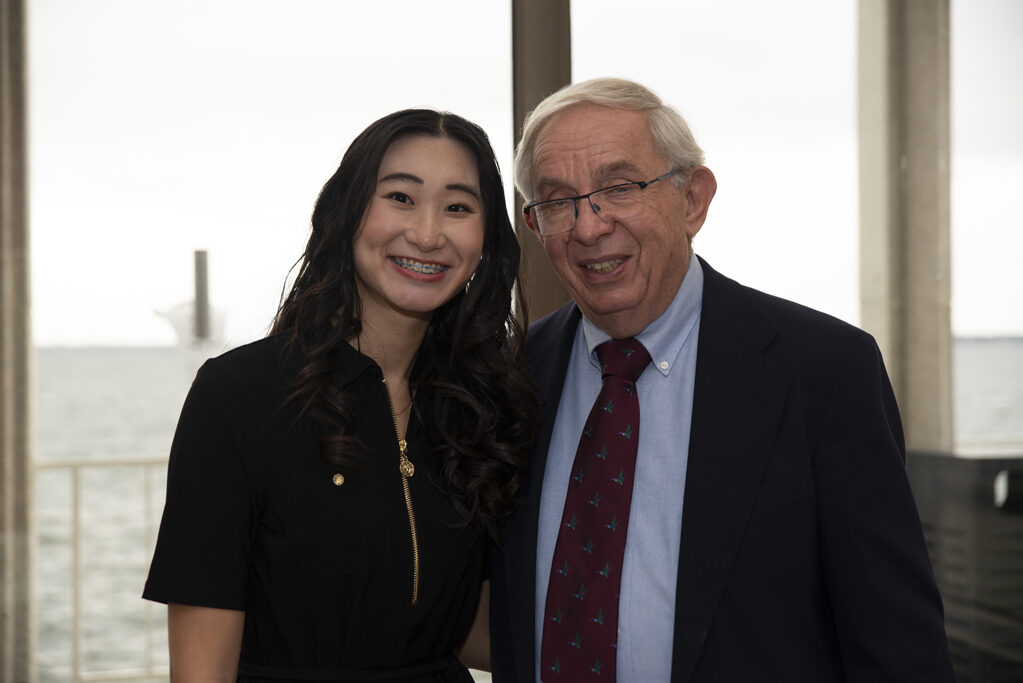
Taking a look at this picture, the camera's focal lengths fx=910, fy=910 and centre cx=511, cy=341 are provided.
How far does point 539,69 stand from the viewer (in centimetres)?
231

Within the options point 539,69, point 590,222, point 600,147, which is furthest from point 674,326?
point 539,69

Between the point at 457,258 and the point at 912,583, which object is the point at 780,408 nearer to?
the point at 912,583

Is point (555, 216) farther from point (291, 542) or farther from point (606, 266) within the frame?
point (291, 542)

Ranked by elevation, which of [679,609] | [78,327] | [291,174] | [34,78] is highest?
[34,78]

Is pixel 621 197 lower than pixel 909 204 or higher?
lower

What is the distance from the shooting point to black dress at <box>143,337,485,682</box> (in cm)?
139

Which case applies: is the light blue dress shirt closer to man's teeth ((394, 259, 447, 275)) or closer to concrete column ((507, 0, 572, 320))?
man's teeth ((394, 259, 447, 275))

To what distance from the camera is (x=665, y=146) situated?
5.22 ft

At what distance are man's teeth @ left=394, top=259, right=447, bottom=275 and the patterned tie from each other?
13.7 inches

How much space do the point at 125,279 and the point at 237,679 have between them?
1218 millimetres

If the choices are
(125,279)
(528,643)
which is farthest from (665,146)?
(125,279)

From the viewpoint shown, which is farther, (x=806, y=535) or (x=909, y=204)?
(x=909, y=204)

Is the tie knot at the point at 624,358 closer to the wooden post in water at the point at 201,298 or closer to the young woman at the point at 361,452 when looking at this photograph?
the young woman at the point at 361,452

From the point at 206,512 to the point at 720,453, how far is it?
80 centimetres
